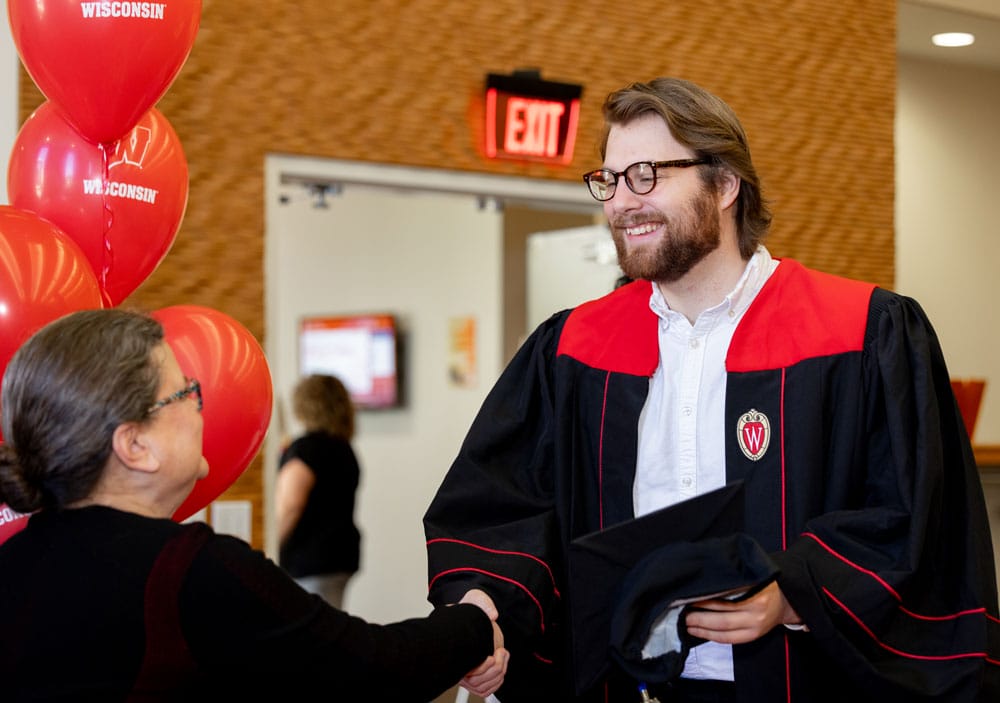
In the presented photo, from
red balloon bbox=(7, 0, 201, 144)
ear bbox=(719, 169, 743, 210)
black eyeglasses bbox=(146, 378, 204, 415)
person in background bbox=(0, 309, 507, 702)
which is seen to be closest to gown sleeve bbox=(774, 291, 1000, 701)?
ear bbox=(719, 169, 743, 210)

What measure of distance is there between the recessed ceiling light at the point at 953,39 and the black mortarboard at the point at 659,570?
5.63 m

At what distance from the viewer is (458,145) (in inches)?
190

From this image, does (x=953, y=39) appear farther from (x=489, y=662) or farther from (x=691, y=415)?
(x=489, y=662)

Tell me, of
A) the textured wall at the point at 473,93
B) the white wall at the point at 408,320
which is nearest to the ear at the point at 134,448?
the textured wall at the point at 473,93

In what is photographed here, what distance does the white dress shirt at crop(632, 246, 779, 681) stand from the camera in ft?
6.96

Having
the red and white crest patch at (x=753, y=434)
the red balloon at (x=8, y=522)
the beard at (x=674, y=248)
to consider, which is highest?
the beard at (x=674, y=248)

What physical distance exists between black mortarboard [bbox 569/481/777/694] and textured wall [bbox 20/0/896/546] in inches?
101

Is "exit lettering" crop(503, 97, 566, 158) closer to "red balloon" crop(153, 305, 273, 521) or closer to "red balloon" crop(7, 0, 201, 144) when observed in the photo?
"red balloon" crop(7, 0, 201, 144)

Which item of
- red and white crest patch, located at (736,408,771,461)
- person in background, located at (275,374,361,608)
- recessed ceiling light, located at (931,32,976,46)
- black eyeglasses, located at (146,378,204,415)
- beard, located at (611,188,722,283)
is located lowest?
person in background, located at (275,374,361,608)

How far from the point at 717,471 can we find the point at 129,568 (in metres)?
1.05

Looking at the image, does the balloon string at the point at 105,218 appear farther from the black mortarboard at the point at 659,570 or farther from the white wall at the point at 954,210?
the white wall at the point at 954,210

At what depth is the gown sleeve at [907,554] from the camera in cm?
194

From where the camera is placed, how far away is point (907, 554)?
1962mm

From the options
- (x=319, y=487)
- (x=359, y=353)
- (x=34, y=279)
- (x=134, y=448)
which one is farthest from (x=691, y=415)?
(x=359, y=353)
